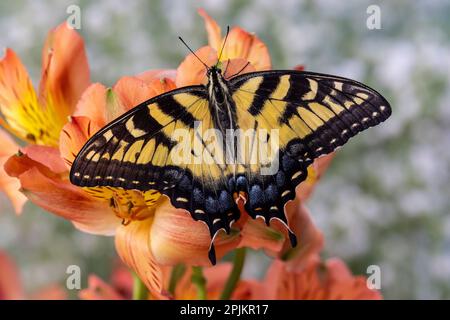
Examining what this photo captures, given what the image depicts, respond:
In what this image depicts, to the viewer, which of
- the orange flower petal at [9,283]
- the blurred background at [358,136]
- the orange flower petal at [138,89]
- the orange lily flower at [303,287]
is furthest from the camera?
the blurred background at [358,136]

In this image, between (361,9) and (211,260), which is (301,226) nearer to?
(211,260)

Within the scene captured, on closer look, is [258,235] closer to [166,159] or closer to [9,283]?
[166,159]

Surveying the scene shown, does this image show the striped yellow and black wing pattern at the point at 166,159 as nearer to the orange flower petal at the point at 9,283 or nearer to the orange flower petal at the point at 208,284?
the orange flower petal at the point at 208,284

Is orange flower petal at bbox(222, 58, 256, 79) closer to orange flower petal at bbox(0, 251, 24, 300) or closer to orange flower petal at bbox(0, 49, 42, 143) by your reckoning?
orange flower petal at bbox(0, 49, 42, 143)

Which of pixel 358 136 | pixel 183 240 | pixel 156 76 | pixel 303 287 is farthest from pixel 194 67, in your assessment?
pixel 358 136

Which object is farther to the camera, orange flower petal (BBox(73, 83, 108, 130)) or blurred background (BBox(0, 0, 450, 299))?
blurred background (BBox(0, 0, 450, 299))

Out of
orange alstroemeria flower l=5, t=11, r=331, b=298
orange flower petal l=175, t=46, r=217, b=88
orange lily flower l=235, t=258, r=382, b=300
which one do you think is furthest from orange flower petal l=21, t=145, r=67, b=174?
orange lily flower l=235, t=258, r=382, b=300

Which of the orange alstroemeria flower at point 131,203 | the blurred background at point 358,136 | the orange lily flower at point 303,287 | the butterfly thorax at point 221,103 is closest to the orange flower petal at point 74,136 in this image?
the orange alstroemeria flower at point 131,203
